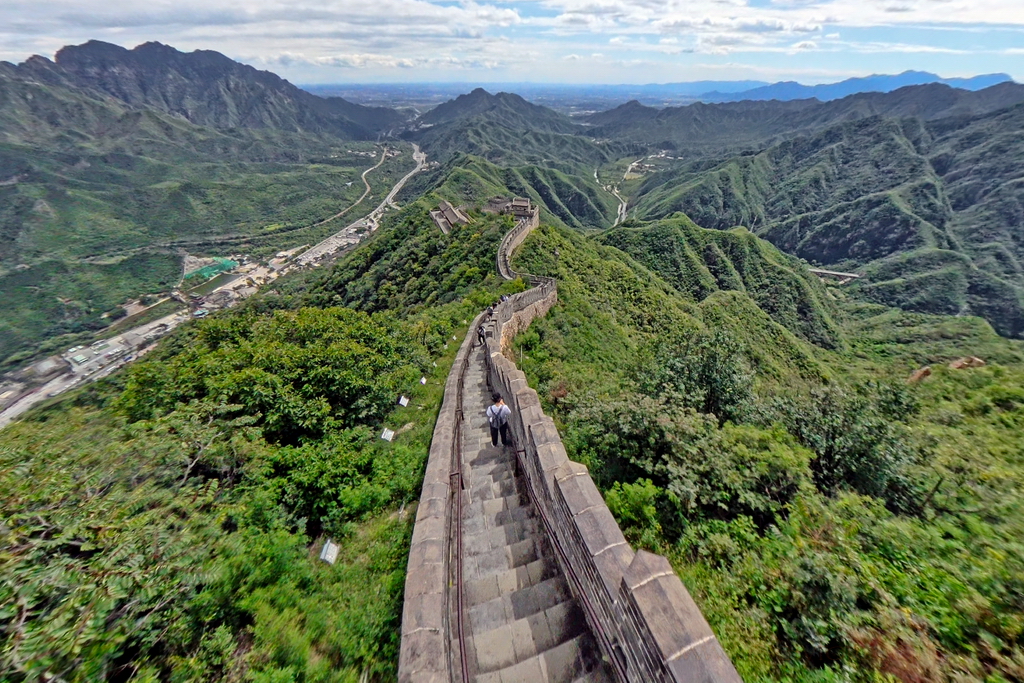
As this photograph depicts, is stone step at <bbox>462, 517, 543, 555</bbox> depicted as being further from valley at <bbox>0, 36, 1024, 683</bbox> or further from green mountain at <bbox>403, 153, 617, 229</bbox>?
green mountain at <bbox>403, 153, 617, 229</bbox>

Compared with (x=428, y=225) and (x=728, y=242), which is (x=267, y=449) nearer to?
(x=428, y=225)

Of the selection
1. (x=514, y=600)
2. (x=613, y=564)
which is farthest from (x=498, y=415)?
(x=613, y=564)

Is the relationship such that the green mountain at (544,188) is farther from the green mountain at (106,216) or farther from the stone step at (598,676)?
the stone step at (598,676)

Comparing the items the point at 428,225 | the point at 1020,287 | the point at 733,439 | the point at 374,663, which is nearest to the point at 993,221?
the point at 1020,287

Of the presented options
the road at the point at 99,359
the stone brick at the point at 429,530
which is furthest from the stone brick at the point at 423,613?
the road at the point at 99,359

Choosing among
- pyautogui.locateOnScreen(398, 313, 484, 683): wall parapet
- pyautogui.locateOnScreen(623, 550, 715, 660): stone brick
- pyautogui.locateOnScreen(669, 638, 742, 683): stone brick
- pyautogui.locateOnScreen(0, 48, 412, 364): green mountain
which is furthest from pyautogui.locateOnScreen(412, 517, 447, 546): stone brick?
pyautogui.locateOnScreen(0, 48, 412, 364): green mountain
